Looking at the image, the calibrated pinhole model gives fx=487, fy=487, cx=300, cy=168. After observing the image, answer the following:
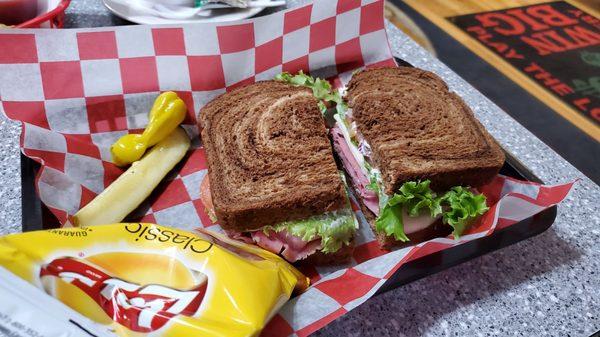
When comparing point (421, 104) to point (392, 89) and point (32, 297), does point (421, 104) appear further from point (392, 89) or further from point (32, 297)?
point (32, 297)

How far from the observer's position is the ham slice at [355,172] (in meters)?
1.32

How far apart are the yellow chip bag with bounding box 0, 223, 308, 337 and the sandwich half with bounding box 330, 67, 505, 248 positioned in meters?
0.41

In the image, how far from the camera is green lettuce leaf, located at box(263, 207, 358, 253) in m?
1.15

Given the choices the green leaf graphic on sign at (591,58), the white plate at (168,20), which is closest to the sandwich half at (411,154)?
the white plate at (168,20)

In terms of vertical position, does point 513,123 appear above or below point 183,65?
below

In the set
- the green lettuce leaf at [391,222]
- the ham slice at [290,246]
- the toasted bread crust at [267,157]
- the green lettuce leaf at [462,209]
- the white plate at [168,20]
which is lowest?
the ham slice at [290,246]

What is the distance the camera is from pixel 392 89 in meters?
1.46

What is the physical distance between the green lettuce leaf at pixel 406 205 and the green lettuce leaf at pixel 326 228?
78 millimetres

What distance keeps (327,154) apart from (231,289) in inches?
21.8

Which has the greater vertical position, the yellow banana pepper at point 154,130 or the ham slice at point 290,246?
the yellow banana pepper at point 154,130

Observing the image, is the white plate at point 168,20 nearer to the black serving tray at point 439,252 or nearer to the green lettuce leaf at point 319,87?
the green lettuce leaf at point 319,87

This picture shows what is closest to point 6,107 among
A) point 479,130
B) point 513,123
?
point 479,130

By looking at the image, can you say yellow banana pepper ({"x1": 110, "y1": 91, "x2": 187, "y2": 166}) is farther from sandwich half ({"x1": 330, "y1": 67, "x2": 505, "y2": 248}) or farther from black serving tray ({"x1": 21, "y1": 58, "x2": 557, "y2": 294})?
sandwich half ({"x1": 330, "y1": 67, "x2": 505, "y2": 248})

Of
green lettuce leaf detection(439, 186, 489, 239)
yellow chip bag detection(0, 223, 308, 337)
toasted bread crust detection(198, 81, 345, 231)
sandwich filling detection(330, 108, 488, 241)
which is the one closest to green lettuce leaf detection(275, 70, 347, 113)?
toasted bread crust detection(198, 81, 345, 231)
